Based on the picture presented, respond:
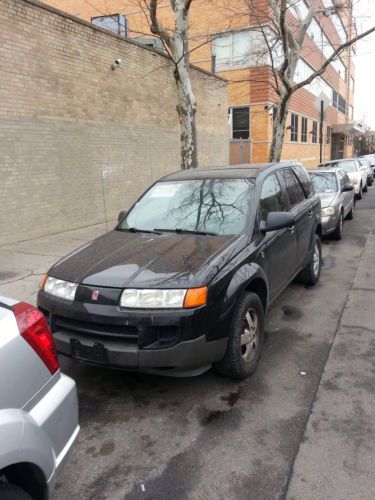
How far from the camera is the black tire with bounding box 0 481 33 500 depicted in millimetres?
1728

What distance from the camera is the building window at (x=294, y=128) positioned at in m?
28.4

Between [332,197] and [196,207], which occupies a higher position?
[196,207]

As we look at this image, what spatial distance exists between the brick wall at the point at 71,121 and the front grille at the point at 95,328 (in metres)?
6.30

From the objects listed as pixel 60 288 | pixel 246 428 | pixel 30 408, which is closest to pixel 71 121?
pixel 60 288

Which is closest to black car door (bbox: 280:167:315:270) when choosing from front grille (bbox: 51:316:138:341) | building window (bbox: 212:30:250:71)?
front grille (bbox: 51:316:138:341)

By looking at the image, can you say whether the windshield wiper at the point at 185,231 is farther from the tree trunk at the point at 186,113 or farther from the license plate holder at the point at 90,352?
the tree trunk at the point at 186,113

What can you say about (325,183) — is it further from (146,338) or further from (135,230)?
(146,338)

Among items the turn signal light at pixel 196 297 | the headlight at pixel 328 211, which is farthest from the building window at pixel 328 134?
the turn signal light at pixel 196 297

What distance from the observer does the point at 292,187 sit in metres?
5.45

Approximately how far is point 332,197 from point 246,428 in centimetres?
735

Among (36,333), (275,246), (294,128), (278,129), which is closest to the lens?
(36,333)

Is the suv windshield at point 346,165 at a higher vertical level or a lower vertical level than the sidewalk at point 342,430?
higher

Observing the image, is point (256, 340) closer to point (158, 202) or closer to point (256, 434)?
point (256, 434)

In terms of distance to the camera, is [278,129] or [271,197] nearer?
[271,197]
